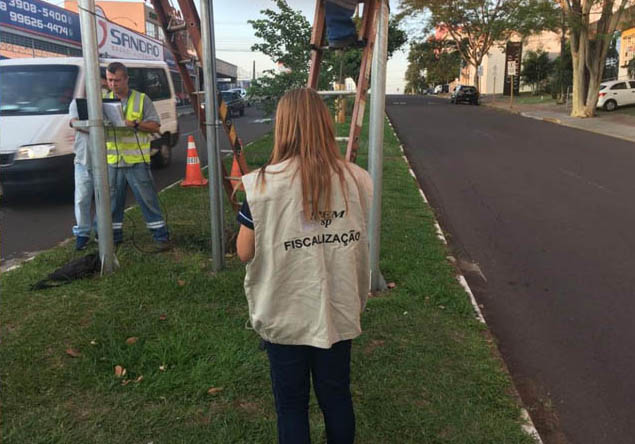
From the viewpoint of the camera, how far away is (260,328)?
2248 mm

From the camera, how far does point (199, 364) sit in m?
3.49

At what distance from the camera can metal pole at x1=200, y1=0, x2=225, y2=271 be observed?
4812 mm

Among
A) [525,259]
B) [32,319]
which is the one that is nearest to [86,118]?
[32,319]

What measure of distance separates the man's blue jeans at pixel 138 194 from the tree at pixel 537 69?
1930 inches

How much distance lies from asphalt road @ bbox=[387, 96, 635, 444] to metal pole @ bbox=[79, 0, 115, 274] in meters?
3.44

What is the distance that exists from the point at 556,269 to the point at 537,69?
4910 centimetres

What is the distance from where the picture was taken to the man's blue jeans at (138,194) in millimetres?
5684

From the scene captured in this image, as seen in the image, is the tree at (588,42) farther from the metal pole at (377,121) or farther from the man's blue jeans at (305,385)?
→ the man's blue jeans at (305,385)

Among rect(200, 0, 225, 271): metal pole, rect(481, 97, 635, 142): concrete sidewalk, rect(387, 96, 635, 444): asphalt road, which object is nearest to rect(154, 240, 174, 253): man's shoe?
rect(200, 0, 225, 271): metal pole

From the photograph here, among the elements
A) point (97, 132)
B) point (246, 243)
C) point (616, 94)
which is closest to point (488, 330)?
point (246, 243)

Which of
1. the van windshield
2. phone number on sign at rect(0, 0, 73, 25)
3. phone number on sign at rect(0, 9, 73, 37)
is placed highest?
phone number on sign at rect(0, 0, 73, 25)

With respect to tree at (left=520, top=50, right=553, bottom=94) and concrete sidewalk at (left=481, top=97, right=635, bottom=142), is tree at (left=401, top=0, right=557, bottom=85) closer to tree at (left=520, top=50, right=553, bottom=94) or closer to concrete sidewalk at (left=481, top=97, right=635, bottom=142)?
tree at (left=520, top=50, right=553, bottom=94)

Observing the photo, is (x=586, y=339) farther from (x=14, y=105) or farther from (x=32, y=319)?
(x=14, y=105)

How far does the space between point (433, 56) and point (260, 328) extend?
223ft
